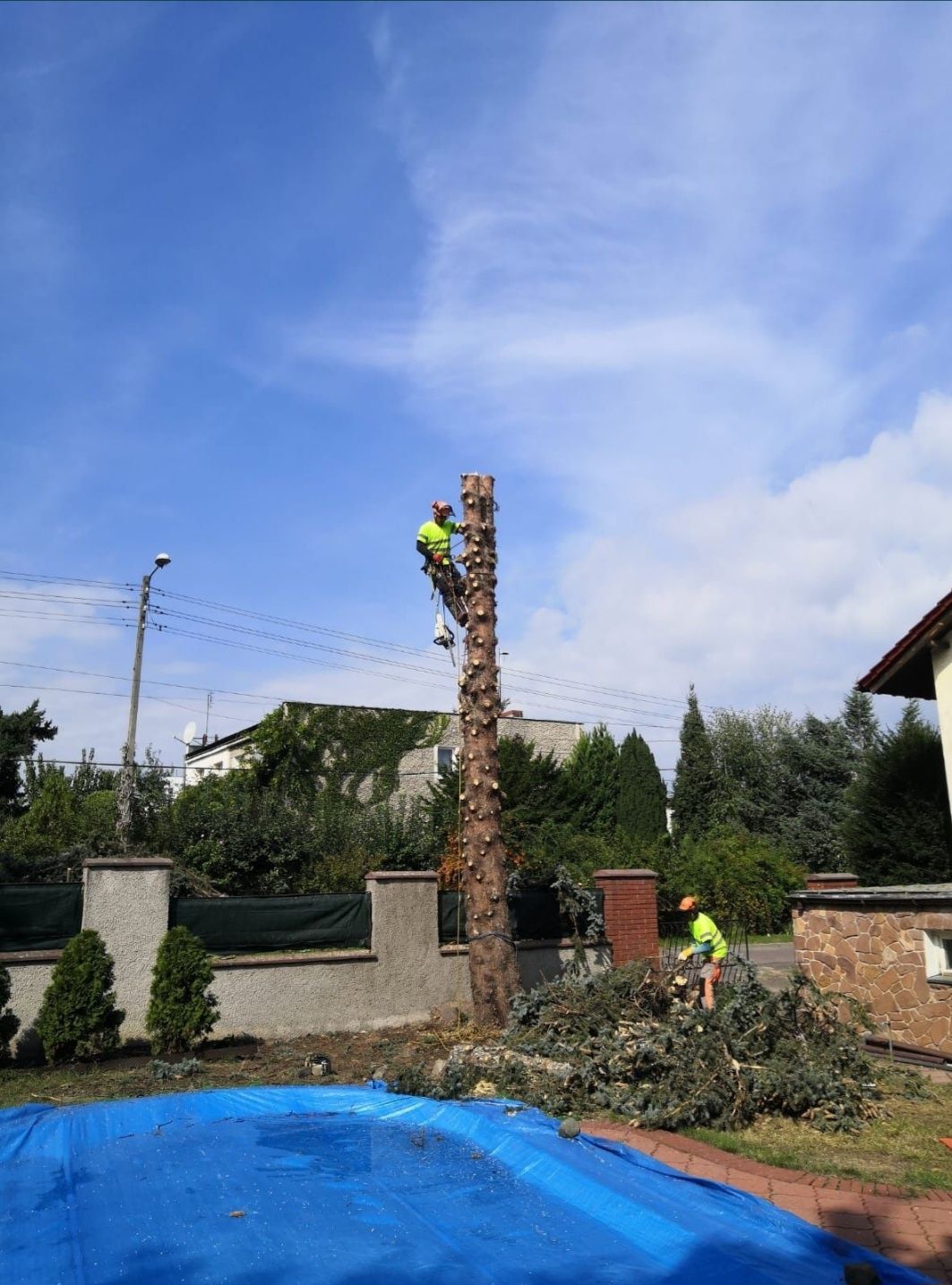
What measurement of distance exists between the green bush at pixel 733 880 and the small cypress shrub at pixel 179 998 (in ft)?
54.3

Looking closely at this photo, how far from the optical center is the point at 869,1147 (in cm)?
712

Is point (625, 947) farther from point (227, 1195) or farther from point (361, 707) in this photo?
Answer: point (361, 707)

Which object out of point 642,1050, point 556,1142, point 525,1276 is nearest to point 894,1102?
point 642,1050

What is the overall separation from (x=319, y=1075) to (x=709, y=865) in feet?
62.1

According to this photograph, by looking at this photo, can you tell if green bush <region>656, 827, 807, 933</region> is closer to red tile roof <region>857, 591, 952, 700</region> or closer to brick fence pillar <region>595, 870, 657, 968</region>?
brick fence pillar <region>595, 870, 657, 968</region>

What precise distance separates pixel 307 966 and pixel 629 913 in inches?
217

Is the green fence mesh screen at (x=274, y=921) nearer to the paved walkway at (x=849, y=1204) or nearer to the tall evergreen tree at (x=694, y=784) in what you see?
the paved walkway at (x=849, y=1204)

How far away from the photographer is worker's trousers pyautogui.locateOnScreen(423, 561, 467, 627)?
12242 mm

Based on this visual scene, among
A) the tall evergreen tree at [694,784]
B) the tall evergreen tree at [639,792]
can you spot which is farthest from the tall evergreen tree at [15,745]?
the tall evergreen tree at [694,784]

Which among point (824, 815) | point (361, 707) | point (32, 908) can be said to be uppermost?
point (361, 707)

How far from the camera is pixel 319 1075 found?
32.4 feet

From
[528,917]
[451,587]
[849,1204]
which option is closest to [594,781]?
[528,917]

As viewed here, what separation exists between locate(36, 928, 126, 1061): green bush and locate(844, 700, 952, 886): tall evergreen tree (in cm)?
1200

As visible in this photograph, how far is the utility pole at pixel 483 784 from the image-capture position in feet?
37.4
